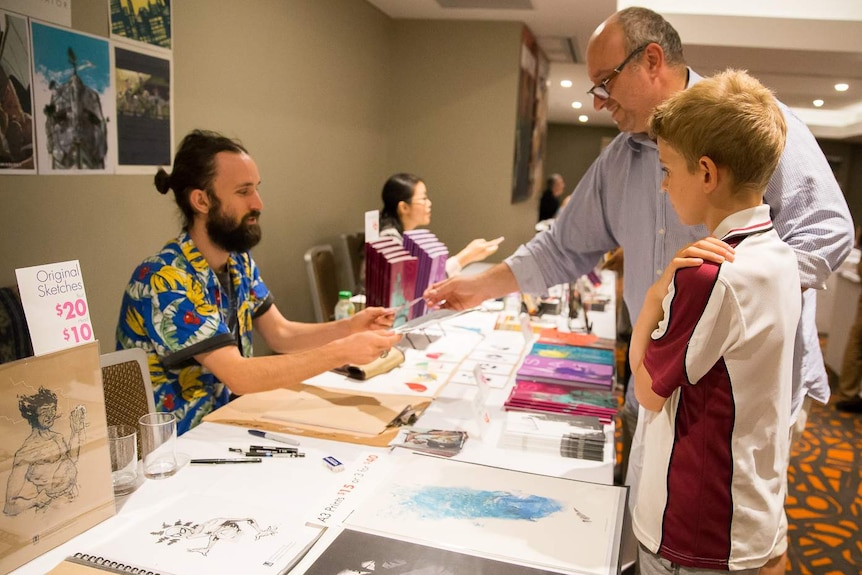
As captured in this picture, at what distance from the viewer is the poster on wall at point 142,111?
2.42m

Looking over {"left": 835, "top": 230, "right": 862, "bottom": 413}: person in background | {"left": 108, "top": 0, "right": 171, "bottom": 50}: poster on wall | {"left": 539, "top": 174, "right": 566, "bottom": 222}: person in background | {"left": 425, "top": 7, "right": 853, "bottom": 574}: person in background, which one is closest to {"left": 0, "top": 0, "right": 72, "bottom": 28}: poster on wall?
{"left": 108, "top": 0, "right": 171, "bottom": 50}: poster on wall

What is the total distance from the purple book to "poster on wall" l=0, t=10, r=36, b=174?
1691 millimetres

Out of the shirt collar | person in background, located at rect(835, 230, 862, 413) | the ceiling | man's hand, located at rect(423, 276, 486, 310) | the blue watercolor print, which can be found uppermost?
the ceiling

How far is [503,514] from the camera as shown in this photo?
1.22 m

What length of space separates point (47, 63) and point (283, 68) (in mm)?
1667

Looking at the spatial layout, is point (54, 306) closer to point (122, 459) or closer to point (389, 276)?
point (122, 459)

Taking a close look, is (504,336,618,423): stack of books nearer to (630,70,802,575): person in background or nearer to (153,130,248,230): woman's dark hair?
(630,70,802,575): person in background

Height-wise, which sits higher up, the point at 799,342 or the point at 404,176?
the point at 404,176

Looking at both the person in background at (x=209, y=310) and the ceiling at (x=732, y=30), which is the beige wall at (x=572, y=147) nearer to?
the ceiling at (x=732, y=30)

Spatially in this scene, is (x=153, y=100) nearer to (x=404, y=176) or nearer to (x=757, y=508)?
(x=404, y=176)

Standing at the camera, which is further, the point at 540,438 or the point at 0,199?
the point at 0,199

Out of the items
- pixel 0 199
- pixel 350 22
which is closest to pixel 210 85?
pixel 0 199

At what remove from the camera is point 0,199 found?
6.46 feet

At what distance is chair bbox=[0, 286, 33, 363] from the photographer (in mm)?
1890
